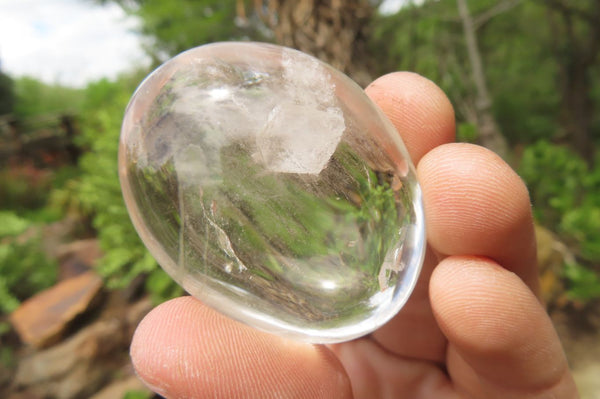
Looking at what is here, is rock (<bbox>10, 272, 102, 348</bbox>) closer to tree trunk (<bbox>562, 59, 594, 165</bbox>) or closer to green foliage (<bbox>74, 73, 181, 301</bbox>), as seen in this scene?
green foliage (<bbox>74, 73, 181, 301</bbox>)

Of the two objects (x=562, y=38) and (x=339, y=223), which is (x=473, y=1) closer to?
(x=562, y=38)

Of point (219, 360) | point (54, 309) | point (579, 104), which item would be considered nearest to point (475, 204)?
point (219, 360)

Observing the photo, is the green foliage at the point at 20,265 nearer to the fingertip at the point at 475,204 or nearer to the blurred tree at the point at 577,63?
the fingertip at the point at 475,204

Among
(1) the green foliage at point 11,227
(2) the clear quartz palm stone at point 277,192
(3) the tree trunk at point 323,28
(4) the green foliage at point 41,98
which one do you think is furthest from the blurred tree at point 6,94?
(2) the clear quartz palm stone at point 277,192

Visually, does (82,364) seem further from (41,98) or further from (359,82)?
(41,98)

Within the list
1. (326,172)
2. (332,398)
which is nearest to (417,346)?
(332,398)

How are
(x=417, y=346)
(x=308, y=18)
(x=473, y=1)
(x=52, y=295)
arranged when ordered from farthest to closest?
(x=473, y=1) → (x=52, y=295) → (x=308, y=18) → (x=417, y=346)
